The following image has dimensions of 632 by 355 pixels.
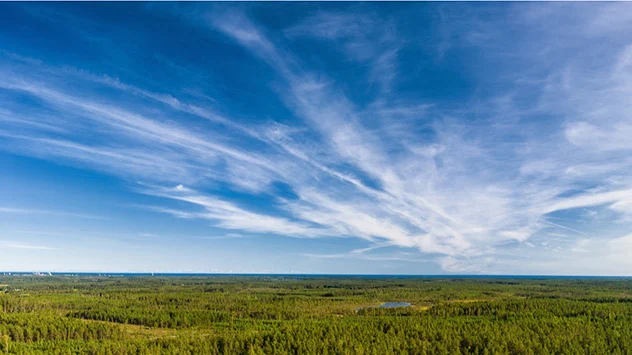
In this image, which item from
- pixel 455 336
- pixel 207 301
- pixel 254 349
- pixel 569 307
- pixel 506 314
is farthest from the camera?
pixel 207 301

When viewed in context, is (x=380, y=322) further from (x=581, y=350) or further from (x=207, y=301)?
(x=207, y=301)

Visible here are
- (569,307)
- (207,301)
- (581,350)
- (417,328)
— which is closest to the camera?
(581,350)

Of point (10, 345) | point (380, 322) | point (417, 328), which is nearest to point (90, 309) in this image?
point (10, 345)

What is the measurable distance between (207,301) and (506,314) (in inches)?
4645

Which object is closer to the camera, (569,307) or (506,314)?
(506,314)

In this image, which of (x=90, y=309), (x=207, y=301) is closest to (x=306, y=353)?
(x=90, y=309)

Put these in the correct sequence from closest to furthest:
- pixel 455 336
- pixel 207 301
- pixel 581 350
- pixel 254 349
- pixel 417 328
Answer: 1. pixel 581 350
2. pixel 254 349
3. pixel 455 336
4. pixel 417 328
5. pixel 207 301

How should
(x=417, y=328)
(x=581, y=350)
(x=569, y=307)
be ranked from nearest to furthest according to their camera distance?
1. (x=581, y=350)
2. (x=417, y=328)
3. (x=569, y=307)

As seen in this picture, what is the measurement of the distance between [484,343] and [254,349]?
146 feet

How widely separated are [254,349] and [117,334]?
39.6 metres

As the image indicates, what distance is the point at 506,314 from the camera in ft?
398

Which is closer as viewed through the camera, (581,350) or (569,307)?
(581,350)

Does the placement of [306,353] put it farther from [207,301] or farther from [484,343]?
[207,301]

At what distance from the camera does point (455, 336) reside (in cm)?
8369
